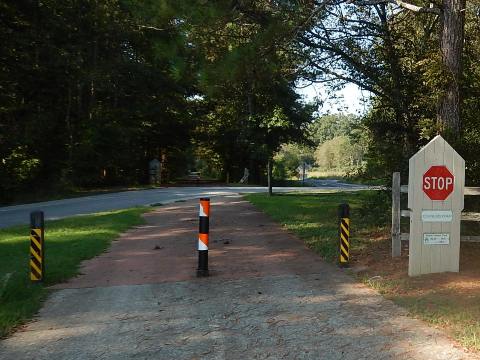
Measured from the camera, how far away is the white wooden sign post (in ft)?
23.4

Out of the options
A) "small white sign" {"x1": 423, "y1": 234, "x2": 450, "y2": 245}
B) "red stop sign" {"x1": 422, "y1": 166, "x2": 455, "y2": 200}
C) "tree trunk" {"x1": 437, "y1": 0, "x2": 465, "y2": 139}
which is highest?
"tree trunk" {"x1": 437, "y1": 0, "x2": 465, "y2": 139}

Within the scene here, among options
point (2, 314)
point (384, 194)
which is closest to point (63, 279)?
point (2, 314)

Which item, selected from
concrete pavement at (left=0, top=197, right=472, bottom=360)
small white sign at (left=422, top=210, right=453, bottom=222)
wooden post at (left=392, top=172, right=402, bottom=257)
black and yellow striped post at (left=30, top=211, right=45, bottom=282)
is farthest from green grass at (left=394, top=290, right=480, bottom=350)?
black and yellow striped post at (left=30, top=211, right=45, bottom=282)

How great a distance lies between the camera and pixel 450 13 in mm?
8969

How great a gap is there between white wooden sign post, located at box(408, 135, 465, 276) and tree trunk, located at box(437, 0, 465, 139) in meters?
2.09

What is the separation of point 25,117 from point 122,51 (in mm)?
9480

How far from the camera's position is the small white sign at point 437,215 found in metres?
7.18

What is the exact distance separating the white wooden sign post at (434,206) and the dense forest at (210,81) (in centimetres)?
192

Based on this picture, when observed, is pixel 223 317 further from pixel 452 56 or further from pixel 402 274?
pixel 452 56

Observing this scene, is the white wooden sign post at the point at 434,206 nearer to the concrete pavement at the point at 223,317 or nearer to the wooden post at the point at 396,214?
the wooden post at the point at 396,214

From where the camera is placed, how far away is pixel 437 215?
7207mm

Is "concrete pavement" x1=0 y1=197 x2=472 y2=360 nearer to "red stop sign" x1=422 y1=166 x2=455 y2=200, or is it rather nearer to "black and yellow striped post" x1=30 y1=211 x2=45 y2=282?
"black and yellow striped post" x1=30 y1=211 x2=45 y2=282

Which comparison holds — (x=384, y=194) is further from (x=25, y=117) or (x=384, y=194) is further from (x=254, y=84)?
(x=25, y=117)

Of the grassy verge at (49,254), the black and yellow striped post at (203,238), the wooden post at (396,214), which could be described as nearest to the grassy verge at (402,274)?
the wooden post at (396,214)
